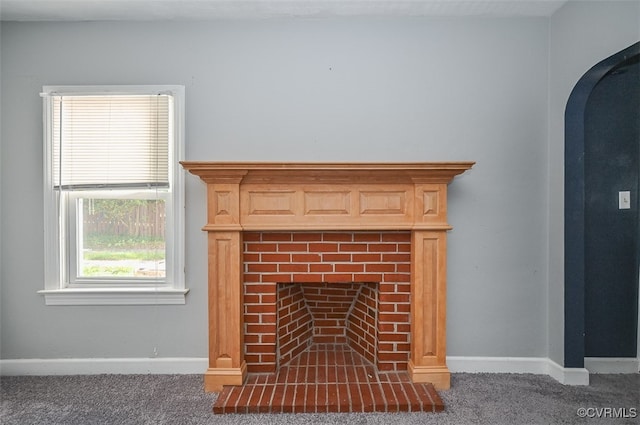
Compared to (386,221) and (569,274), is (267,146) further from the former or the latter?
(569,274)

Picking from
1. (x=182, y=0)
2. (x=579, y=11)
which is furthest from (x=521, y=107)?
(x=182, y=0)

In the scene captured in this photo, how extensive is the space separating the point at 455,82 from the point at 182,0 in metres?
1.89

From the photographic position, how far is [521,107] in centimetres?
247

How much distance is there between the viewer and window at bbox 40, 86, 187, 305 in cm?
246

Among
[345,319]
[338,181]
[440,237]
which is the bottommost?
[345,319]

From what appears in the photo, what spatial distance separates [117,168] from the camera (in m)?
2.48

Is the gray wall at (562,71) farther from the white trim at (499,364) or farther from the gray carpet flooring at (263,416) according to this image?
the gray carpet flooring at (263,416)

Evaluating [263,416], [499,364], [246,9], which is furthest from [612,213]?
[246,9]

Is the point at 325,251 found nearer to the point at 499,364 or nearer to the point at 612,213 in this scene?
the point at 499,364

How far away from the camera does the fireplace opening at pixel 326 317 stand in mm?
2506

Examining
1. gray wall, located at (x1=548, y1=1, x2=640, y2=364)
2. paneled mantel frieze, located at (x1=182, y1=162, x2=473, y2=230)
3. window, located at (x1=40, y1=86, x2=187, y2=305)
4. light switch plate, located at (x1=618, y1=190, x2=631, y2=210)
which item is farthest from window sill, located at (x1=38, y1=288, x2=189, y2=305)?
light switch plate, located at (x1=618, y1=190, x2=631, y2=210)

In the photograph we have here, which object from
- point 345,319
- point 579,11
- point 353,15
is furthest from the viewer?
point 345,319

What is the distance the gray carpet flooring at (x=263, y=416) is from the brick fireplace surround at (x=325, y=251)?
0.21m

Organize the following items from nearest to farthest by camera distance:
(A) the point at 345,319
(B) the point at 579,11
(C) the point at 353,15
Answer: (B) the point at 579,11 < (C) the point at 353,15 < (A) the point at 345,319
